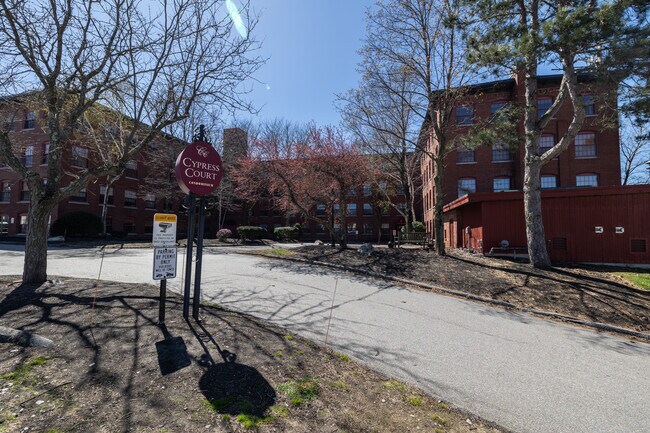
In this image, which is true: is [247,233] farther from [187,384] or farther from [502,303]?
[187,384]

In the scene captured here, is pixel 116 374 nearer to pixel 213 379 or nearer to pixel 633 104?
pixel 213 379

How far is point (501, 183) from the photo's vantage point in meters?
28.1

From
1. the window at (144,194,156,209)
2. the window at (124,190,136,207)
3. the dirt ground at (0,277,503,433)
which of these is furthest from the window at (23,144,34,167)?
the dirt ground at (0,277,503,433)

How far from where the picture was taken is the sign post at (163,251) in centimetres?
482

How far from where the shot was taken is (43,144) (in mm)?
30891

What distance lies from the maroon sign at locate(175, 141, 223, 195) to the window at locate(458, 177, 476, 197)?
2640 centimetres

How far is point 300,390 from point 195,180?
3.41 meters

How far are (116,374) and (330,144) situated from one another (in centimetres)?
1549

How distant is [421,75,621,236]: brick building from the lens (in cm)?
2622

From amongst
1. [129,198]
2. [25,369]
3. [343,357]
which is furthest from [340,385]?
[129,198]

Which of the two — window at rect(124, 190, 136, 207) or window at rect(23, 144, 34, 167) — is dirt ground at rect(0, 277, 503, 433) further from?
window at rect(124, 190, 136, 207)

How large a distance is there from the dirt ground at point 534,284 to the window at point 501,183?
52.9 ft

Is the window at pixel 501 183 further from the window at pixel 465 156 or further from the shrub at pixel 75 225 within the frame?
the shrub at pixel 75 225

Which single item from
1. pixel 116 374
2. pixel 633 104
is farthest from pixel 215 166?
pixel 633 104
